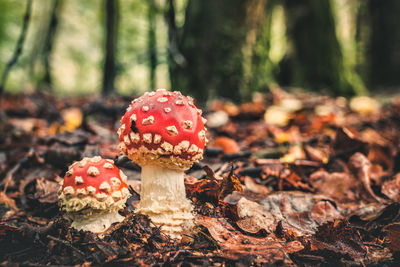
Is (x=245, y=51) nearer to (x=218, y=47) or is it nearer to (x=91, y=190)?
(x=218, y=47)

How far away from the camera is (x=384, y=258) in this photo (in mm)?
1623

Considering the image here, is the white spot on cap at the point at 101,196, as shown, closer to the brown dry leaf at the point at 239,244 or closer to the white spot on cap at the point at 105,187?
the white spot on cap at the point at 105,187

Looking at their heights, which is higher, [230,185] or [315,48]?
[315,48]

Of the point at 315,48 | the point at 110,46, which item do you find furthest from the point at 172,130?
the point at 315,48

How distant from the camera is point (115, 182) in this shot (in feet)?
5.62

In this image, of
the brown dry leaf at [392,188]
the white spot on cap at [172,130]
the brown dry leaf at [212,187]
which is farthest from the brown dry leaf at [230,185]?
the brown dry leaf at [392,188]

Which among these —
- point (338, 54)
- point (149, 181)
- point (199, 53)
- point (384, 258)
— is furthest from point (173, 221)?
point (338, 54)

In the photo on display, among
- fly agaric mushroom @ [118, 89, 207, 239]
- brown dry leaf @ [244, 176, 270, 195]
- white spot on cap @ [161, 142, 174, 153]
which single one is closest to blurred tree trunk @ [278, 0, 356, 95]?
brown dry leaf @ [244, 176, 270, 195]

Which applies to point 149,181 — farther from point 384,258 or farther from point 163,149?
point 384,258

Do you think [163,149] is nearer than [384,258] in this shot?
No

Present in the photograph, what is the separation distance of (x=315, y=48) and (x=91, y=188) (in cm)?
610

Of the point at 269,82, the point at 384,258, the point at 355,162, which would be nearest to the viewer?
the point at 384,258

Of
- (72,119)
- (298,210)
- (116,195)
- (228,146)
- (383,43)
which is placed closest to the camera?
(116,195)

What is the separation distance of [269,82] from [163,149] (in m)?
4.05
